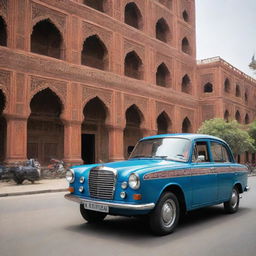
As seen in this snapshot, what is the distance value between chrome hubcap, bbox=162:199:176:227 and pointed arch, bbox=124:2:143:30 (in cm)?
2017

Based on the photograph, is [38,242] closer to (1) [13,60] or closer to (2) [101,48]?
(1) [13,60]

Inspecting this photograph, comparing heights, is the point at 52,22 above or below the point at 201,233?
above

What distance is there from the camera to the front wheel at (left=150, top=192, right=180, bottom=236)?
438cm

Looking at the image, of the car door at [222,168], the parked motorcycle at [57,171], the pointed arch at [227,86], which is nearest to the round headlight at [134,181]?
the car door at [222,168]

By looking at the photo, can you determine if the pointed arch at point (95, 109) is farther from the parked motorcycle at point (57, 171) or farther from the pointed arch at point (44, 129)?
the parked motorcycle at point (57, 171)

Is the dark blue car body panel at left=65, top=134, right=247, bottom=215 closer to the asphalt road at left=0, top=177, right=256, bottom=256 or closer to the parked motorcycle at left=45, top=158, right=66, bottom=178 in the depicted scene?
the asphalt road at left=0, top=177, right=256, bottom=256

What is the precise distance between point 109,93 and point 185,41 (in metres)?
12.3

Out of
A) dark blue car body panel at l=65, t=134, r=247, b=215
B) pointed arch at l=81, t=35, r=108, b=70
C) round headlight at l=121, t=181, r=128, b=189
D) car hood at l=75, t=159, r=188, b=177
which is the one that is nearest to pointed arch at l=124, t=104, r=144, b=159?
pointed arch at l=81, t=35, r=108, b=70

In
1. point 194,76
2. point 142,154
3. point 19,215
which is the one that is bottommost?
point 19,215

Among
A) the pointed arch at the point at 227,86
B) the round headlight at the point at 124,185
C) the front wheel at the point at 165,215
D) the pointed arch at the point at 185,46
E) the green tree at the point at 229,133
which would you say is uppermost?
the pointed arch at the point at 185,46

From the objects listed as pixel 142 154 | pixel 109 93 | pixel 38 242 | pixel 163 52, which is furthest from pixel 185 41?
pixel 38 242

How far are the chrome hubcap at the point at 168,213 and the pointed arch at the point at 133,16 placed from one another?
20168 mm

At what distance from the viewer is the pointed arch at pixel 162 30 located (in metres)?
25.7

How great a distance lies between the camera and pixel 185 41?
2856 cm
